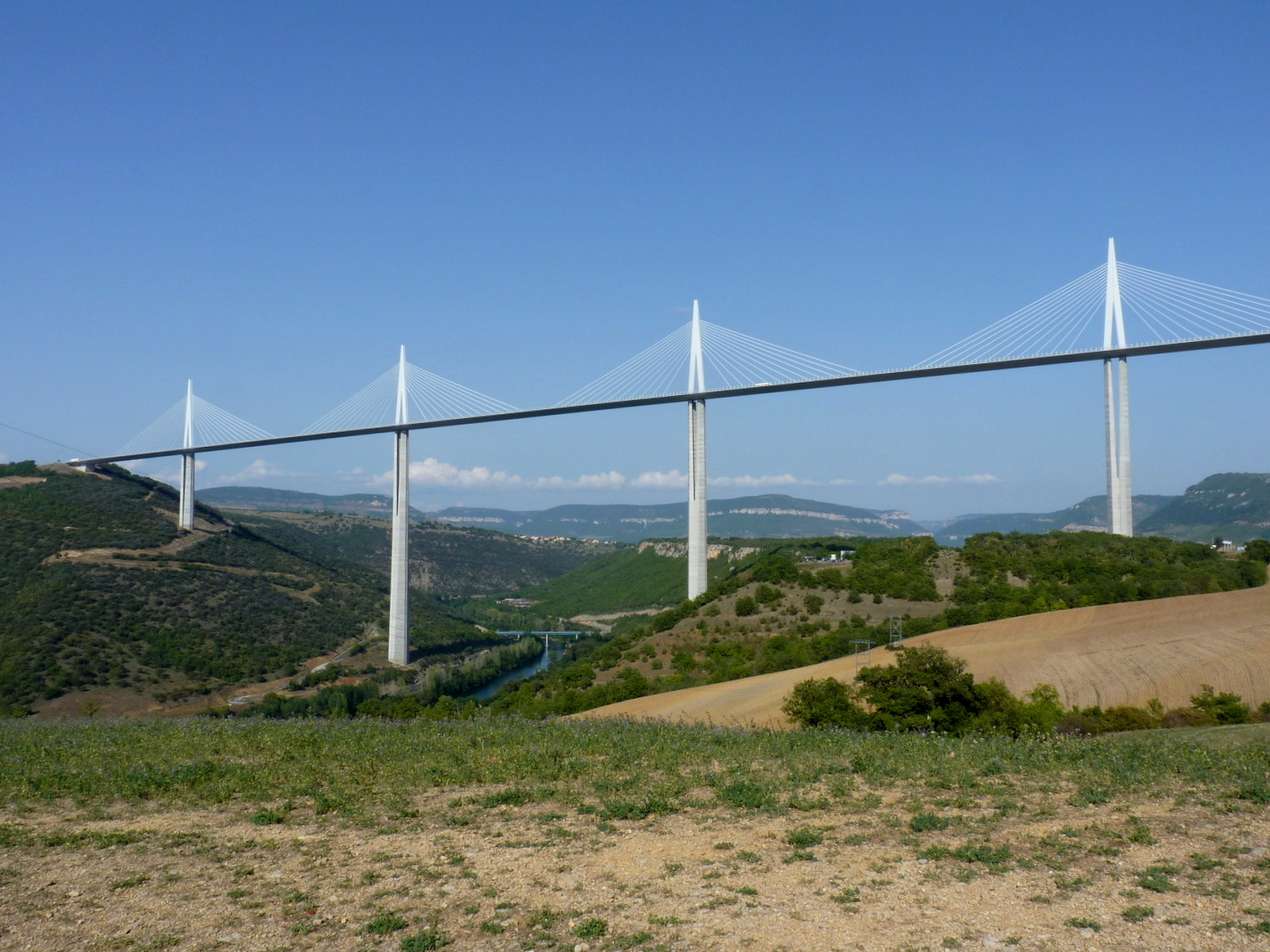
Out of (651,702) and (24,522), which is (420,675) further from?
(651,702)

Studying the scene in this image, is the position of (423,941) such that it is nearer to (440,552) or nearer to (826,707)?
(826,707)

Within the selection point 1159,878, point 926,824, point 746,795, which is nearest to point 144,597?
point 746,795

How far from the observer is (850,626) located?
3525cm

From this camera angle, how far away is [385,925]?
5.82 metres

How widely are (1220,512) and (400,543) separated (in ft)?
454

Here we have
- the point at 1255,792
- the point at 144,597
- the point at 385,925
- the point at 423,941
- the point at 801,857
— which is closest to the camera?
the point at 423,941

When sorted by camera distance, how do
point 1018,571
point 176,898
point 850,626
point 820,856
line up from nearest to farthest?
1. point 176,898
2. point 820,856
3. point 850,626
4. point 1018,571

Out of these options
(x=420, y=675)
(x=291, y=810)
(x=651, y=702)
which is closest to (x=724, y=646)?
(x=651, y=702)

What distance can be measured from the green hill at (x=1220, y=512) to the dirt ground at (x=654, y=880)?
12122 cm

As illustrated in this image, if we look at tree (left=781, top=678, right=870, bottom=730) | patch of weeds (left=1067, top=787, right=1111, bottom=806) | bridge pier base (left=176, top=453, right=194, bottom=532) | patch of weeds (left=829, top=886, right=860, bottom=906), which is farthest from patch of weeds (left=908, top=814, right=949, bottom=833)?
bridge pier base (left=176, top=453, right=194, bottom=532)

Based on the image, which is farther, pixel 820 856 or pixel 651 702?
pixel 651 702

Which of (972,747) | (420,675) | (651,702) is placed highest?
(972,747)

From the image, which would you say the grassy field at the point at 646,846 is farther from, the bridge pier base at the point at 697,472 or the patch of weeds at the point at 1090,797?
the bridge pier base at the point at 697,472

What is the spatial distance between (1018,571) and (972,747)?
32250 millimetres
